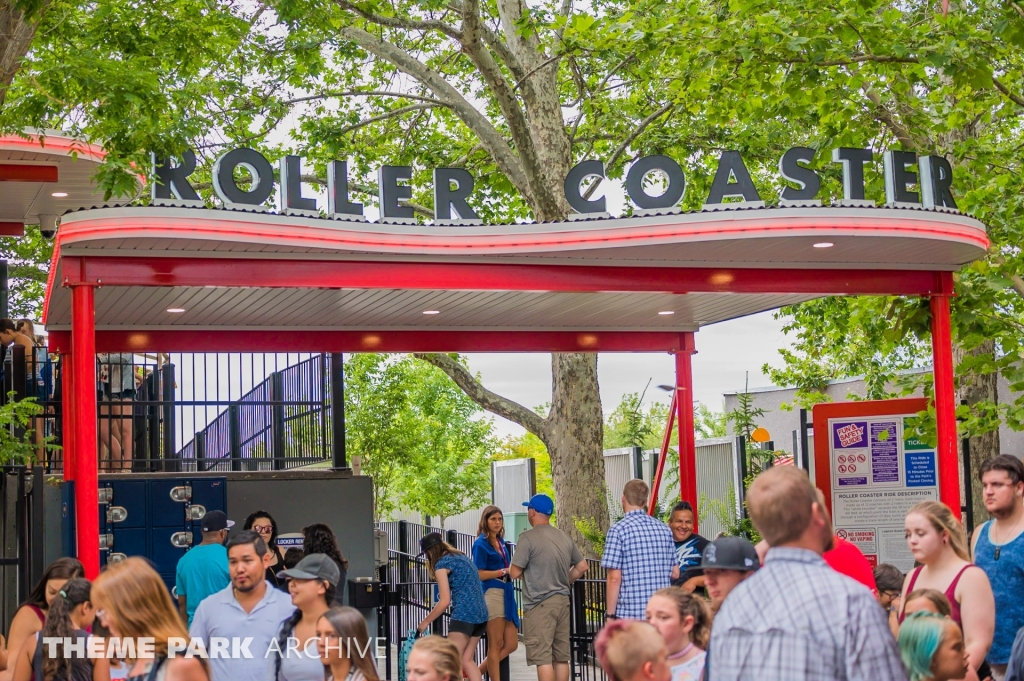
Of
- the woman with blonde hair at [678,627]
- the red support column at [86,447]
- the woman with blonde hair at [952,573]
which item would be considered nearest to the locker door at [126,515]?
the red support column at [86,447]

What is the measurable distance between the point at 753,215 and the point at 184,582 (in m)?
5.63

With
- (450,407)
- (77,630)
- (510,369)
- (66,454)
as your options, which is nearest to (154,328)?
(66,454)

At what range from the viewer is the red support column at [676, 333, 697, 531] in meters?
15.1

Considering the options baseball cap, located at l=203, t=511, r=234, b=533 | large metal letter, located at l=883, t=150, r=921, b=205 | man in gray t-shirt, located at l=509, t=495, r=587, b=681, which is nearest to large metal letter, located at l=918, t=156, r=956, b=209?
large metal letter, located at l=883, t=150, r=921, b=205

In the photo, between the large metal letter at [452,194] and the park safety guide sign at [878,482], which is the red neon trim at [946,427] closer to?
the park safety guide sign at [878,482]

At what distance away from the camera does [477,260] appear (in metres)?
10.8

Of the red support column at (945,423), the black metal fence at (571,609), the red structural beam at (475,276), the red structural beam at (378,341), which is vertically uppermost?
the red structural beam at (475,276)

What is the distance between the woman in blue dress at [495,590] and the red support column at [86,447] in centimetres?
380

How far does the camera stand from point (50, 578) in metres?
6.86

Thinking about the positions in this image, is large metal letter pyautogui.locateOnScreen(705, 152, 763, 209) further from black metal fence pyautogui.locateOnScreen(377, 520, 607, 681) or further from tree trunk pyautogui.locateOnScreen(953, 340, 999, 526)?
tree trunk pyautogui.locateOnScreen(953, 340, 999, 526)

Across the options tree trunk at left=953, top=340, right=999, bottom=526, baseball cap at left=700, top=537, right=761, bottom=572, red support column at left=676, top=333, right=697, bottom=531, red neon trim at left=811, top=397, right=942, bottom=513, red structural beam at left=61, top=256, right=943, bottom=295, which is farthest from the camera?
tree trunk at left=953, top=340, right=999, bottom=526

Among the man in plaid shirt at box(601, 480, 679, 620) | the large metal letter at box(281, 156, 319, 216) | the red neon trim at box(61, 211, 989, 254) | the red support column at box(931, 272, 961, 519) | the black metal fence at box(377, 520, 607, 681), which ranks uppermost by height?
the large metal letter at box(281, 156, 319, 216)

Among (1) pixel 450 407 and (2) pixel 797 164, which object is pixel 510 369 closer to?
(1) pixel 450 407

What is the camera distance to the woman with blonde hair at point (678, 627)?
5234 mm
